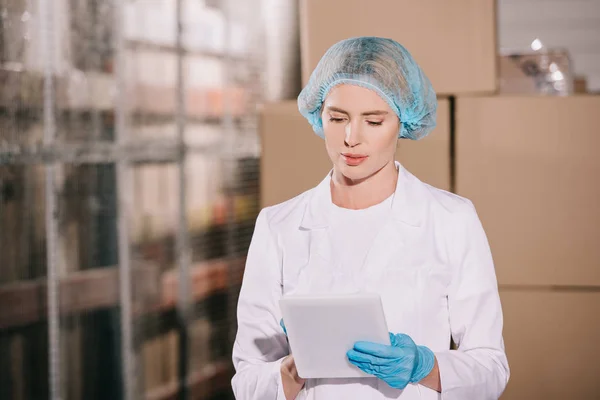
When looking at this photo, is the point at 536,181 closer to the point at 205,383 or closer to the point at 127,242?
the point at 127,242

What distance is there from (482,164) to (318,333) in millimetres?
705

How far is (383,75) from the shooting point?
4.39ft

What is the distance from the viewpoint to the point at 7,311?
169 centimetres

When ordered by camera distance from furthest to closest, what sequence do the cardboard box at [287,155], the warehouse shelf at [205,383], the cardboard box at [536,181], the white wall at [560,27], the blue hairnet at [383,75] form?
the white wall at [560,27], the warehouse shelf at [205,383], the cardboard box at [287,155], the cardboard box at [536,181], the blue hairnet at [383,75]

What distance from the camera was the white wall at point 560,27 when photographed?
3.31m

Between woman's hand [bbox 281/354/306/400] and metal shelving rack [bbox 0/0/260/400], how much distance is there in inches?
28.9

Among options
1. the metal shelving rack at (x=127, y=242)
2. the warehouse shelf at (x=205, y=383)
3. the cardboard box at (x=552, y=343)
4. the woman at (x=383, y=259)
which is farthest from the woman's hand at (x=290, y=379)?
the warehouse shelf at (x=205, y=383)

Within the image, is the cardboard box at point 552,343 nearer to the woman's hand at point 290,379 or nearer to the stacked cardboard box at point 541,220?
the stacked cardboard box at point 541,220

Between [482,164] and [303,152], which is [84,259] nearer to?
[303,152]

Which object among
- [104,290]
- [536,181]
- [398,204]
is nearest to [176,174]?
[104,290]

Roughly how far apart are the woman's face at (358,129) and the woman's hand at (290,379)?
0.39m

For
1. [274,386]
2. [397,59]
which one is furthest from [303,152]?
[274,386]

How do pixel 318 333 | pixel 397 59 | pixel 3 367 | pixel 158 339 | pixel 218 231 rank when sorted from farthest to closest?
pixel 218 231, pixel 158 339, pixel 3 367, pixel 397 59, pixel 318 333

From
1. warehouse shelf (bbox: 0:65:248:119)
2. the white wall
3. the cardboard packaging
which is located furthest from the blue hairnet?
the white wall
